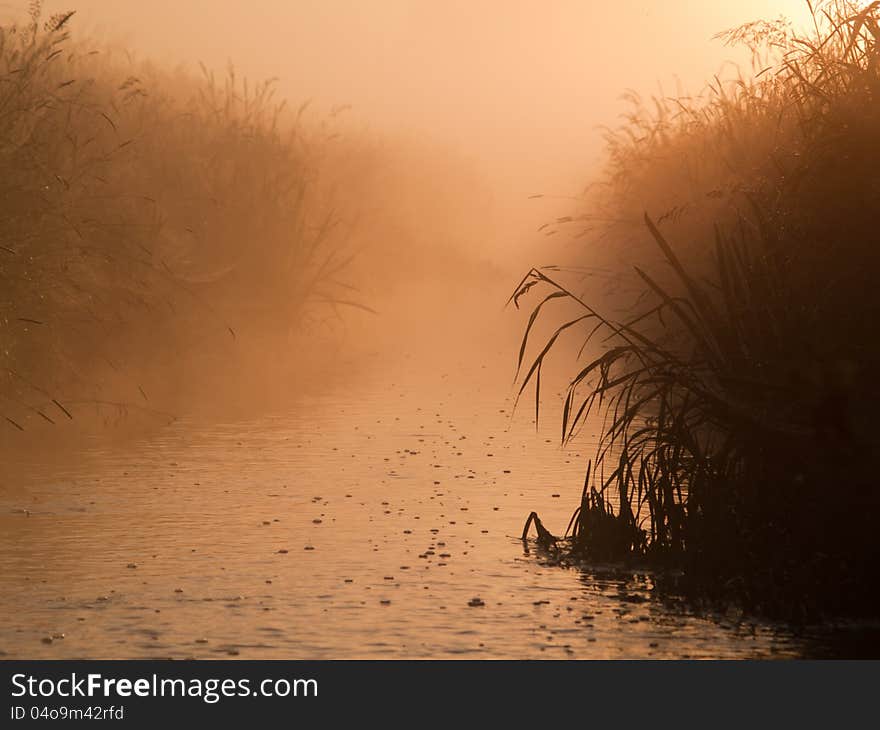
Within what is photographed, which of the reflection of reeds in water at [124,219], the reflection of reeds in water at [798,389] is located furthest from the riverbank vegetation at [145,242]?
the reflection of reeds in water at [798,389]

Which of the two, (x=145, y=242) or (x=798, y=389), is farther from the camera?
(x=145, y=242)

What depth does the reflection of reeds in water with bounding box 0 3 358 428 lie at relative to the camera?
49.8 ft

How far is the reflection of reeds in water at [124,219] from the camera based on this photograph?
49.8 ft

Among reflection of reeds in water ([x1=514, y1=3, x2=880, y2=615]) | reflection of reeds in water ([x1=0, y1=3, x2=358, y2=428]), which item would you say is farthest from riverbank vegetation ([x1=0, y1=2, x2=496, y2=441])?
reflection of reeds in water ([x1=514, y1=3, x2=880, y2=615])

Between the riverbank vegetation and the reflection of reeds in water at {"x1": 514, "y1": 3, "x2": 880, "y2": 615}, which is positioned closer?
the reflection of reeds in water at {"x1": 514, "y1": 3, "x2": 880, "y2": 615}

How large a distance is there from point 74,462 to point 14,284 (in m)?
1.94

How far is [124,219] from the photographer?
19.0m

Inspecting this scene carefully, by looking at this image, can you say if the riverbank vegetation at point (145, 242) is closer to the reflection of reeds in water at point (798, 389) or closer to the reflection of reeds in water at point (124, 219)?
the reflection of reeds in water at point (124, 219)

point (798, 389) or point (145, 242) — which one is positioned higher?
point (145, 242)

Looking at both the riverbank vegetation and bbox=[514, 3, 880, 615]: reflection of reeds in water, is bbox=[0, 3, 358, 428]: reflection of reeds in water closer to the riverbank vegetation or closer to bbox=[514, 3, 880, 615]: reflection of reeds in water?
the riverbank vegetation

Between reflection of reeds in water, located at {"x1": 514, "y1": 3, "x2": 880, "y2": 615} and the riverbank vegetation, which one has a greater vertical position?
the riverbank vegetation

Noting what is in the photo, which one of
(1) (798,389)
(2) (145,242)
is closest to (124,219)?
(2) (145,242)

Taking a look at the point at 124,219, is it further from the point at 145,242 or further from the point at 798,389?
the point at 798,389
